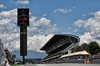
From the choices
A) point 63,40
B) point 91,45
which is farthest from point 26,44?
point 91,45

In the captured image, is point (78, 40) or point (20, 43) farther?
point (20, 43)

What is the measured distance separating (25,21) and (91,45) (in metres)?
60.7

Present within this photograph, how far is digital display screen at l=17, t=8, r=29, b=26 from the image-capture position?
158750 millimetres

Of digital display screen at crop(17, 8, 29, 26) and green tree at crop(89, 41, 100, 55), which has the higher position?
digital display screen at crop(17, 8, 29, 26)

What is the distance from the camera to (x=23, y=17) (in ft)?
520

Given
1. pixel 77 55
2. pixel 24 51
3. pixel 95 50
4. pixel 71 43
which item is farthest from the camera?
pixel 24 51

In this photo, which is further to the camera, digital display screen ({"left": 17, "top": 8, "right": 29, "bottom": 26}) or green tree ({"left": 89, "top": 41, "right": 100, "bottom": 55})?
digital display screen ({"left": 17, "top": 8, "right": 29, "bottom": 26})

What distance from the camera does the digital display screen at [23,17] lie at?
158750 millimetres

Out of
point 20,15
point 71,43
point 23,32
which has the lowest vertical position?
point 71,43

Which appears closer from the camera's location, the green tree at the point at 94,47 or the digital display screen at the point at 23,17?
the green tree at the point at 94,47

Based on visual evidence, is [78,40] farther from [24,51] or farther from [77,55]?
[24,51]

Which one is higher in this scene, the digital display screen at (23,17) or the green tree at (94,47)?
the digital display screen at (23,17)

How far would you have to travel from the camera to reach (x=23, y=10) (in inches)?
6378

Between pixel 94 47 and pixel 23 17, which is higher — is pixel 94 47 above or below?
below
